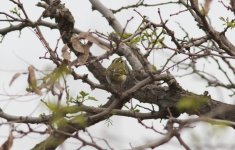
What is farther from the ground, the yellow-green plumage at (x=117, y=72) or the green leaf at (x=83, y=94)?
the yellow-green plumage at (x=117, y=72)

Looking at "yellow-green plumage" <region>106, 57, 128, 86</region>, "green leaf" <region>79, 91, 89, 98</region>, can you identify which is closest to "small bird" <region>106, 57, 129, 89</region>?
"yellow-green plumage" <region>106, 57, 128, 86</region>

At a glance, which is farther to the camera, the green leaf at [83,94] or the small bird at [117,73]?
the small bird at [117,73]

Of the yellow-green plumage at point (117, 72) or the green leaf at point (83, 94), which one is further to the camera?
the yellow-green plumage at point (117, 72)

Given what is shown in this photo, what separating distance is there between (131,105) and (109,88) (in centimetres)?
42

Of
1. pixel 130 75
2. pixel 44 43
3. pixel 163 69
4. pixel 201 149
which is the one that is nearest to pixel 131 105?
pixel 130 75

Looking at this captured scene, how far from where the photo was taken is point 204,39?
2740mm

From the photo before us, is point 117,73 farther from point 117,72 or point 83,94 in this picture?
point 83,94

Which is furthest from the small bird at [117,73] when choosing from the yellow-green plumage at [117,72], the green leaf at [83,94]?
the green leaf at [83,94]

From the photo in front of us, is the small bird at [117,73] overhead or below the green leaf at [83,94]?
overhead

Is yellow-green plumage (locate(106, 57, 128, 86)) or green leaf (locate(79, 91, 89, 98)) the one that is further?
yellow-green plumage (locate(106, 57, 128, 86))

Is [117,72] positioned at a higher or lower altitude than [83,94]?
higher

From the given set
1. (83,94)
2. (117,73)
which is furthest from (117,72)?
(83,94)

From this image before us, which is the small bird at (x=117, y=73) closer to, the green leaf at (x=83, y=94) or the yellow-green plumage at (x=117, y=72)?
the yellow-green plumage at (x=117, y=72)

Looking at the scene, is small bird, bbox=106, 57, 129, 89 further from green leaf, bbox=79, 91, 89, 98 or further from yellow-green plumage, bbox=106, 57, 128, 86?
green leaf, bbox=79, 91, 89, 98
